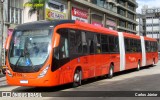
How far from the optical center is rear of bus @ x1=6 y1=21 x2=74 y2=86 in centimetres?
1358

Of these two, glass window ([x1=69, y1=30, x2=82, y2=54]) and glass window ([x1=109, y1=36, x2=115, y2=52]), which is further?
glass window ([x1=109, y1=36, x2=115, y2=52])

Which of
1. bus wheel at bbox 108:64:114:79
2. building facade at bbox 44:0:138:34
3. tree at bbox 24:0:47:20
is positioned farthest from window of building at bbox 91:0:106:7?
bus wheel at bbox 108:64:114:79

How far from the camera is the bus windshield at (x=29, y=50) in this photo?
13.7 m

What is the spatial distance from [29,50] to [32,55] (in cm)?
26

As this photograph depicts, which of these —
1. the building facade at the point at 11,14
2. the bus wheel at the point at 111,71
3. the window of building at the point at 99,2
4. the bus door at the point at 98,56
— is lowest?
the bus wheel at the point at 111,71

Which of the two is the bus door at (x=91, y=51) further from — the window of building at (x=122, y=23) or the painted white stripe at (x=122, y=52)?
the window of building at (x=122, y=23)

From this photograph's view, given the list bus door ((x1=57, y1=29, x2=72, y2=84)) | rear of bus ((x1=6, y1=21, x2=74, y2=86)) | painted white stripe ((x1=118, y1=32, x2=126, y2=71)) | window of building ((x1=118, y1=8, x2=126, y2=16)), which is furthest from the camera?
window of building ((x1=118, y1=8, x2=126, y2=16))

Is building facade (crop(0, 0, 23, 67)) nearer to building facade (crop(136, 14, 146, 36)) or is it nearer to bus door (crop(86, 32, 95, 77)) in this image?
bus door (crop(86, 32, 95, 77))

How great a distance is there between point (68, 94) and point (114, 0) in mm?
64493

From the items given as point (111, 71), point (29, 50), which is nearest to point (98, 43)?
point (111, 71)

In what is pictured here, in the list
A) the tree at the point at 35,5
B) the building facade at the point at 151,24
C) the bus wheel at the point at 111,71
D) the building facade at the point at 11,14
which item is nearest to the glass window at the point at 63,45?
the bus wheel at the point at 111,71

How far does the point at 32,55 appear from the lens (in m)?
13.9

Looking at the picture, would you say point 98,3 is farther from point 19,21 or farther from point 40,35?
point 40,35

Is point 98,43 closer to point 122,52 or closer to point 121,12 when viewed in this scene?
point 122,52
